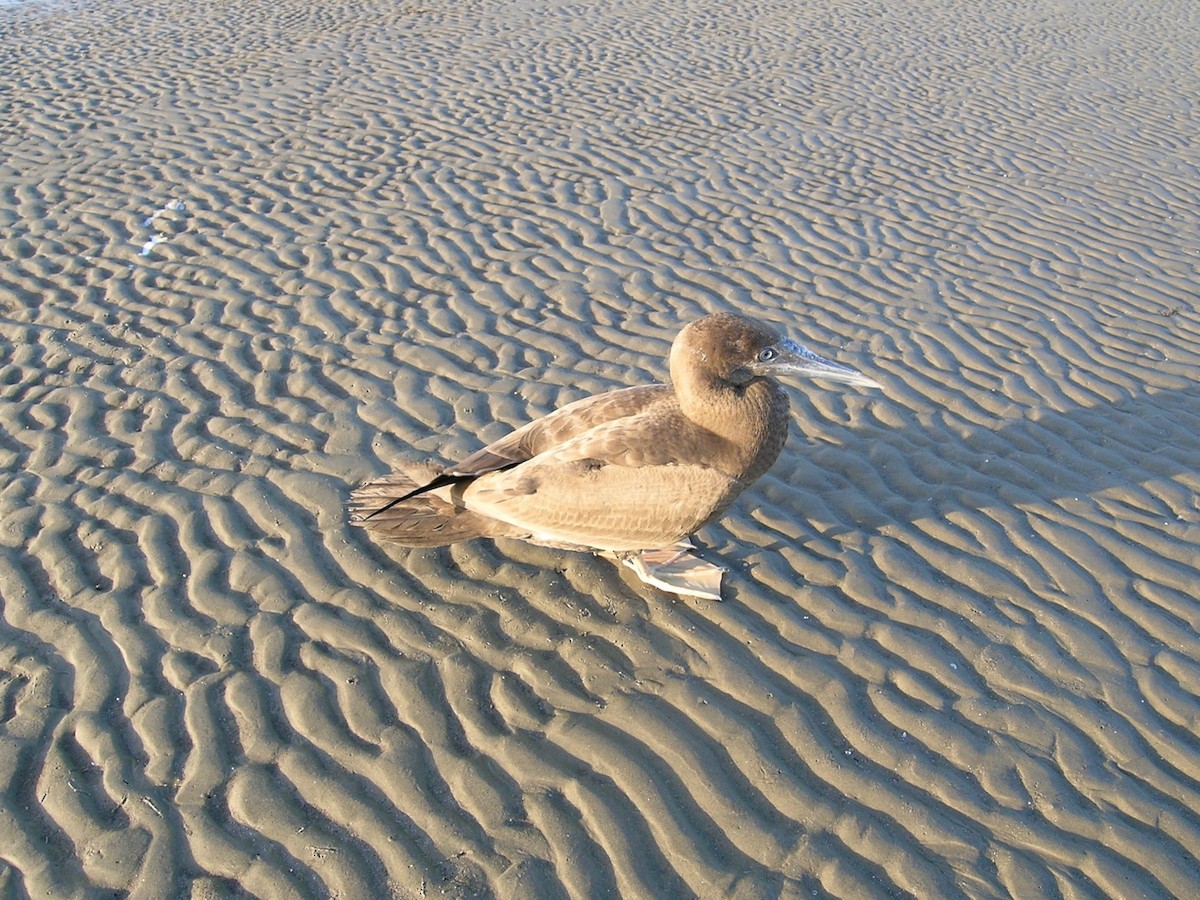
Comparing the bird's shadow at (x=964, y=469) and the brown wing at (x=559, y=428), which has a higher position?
the brown wing at (x=559, y=428)

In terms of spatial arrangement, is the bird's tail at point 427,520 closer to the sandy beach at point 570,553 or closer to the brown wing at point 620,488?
the brown wing at point 620,488

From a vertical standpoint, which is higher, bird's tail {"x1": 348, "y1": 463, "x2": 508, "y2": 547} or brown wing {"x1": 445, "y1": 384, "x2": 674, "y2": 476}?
brown wing {"x1": 445, "y1": 384, "x2": 674, "y2": 476}

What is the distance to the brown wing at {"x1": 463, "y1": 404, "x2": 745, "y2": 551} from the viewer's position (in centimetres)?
401

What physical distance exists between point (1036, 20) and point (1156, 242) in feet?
37.2

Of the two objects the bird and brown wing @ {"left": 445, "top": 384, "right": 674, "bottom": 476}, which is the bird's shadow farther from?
brown wing @ {"left": 445, "top": 384, "right": 674, "bottom": 476}

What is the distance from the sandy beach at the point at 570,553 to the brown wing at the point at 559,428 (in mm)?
576

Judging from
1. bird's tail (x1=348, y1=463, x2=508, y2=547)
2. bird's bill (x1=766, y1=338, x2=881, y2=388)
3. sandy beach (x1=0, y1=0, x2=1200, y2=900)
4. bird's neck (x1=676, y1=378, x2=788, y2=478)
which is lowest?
sandy beach (x1=0, y1=0, x2=1200, y2=900)

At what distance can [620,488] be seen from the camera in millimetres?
4016

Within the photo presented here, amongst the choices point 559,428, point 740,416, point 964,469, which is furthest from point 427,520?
point 964,469

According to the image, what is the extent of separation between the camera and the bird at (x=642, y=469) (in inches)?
158

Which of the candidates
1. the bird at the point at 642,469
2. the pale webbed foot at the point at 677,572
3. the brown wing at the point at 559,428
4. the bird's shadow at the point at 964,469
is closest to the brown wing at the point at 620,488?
the bird at the point at 642,469

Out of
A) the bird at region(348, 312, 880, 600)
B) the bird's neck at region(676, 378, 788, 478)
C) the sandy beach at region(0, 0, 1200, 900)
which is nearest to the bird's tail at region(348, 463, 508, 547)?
the bird at region(348, 312, 880, 600)

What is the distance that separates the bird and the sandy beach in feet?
1.06

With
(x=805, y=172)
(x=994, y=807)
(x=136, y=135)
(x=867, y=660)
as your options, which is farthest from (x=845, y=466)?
(x=136, y=135)
